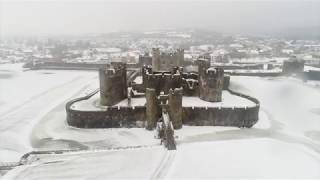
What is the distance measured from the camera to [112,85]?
25438mm

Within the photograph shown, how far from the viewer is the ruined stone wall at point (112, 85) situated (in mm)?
25172

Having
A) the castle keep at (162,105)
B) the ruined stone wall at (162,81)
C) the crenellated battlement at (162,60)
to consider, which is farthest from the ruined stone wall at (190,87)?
the crenellated battlement at (162,60)

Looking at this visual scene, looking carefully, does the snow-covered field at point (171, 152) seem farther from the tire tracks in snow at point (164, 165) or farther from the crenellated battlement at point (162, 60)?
the crenellated battlement at point (162, 60)

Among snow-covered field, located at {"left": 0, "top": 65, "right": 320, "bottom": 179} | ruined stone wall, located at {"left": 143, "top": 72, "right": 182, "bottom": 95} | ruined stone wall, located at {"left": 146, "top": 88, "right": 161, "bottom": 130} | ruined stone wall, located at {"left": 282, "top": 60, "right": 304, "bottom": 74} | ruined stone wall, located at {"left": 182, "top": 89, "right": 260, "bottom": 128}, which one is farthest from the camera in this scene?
ruined stone wall, located at {"left": 282, "top": 60, "right": 304, "bottom": 74}

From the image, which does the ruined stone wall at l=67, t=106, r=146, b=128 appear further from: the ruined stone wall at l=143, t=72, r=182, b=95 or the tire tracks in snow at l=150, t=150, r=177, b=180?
the tire tracks in snow at l=150, t=150, r=177, b=180

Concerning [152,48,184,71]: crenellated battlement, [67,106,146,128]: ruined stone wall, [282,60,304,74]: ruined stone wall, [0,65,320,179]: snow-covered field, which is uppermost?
[152,48,184,71]: crenellated battlement

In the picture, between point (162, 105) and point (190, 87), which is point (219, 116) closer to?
point (190, 87)

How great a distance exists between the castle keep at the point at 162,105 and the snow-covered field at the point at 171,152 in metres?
0.79


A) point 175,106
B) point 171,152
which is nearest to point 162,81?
point 175,106

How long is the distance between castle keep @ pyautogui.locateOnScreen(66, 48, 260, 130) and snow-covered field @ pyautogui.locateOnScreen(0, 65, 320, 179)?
2.60 feet

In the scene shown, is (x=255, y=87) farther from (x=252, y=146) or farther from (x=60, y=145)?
(x=60, y=145)

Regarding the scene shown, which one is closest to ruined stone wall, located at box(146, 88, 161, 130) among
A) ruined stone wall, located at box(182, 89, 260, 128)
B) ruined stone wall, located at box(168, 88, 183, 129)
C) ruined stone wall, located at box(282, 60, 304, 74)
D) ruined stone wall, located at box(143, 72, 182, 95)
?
ruined stone wall, located at box(168, 88, 183, 129)

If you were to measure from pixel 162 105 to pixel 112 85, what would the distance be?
181 inches

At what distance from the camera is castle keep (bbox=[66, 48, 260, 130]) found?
2339 cm
